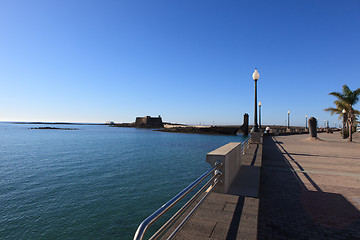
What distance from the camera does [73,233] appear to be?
7.72 m

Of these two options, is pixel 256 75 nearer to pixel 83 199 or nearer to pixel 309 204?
pixel 309 204

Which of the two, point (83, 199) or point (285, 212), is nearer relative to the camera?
point (285, 212)

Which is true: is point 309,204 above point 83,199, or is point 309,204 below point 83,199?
above

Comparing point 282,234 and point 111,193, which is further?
point 111,193

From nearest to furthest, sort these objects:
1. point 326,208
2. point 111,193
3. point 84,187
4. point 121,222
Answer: point 326,208 < point 121,222 < point 111,193 < point 84,187

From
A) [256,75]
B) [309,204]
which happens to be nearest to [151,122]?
[256,75]

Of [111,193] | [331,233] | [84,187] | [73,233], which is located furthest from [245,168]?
[84,187]

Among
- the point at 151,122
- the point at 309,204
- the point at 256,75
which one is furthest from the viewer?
the point at 151,122

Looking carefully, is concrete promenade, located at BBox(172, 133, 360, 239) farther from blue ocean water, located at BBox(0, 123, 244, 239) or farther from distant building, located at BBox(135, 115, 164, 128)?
distant building, located at BBox(135, 115, 164, 128)

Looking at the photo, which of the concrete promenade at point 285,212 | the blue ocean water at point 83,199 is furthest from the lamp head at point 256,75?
the blue ocean water at point 83,199

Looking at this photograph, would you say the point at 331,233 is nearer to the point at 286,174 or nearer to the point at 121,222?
the point at 286,174

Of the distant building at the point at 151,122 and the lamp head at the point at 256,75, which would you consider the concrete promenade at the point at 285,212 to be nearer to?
the lamp head at the point at 256,75

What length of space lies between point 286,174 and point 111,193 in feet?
32.1

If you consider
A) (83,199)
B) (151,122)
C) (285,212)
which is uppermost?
(151,122)
